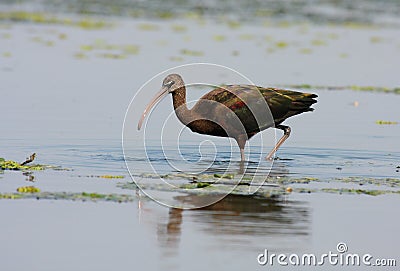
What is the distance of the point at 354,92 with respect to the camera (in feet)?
58.5

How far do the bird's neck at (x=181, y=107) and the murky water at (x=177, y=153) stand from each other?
48 centimetres

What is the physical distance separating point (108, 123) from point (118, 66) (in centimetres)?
567

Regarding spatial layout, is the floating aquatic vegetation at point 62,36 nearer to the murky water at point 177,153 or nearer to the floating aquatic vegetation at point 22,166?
the murky water at point 177,153

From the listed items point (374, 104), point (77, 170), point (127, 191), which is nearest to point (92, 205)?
point (127, 191)

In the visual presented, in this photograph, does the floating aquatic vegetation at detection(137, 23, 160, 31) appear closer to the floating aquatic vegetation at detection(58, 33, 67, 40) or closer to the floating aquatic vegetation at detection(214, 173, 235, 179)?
the floating aquatic vegetation at detection(58, 33, 67, 40)

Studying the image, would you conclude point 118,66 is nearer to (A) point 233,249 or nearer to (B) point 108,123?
(B) point 108,123

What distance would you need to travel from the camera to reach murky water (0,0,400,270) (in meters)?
7.98

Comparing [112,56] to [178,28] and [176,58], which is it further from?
[178,28]

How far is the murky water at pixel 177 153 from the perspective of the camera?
7.98 m

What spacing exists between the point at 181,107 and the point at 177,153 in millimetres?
772

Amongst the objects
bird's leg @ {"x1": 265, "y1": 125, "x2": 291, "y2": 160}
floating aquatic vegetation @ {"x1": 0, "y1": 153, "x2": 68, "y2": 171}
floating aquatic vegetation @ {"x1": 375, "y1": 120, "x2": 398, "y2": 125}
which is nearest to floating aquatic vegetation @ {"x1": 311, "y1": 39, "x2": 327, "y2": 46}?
floating aquatic vegetation @ {"x1": 375, "y1": 120, "x2": 398, "y2": 125}
